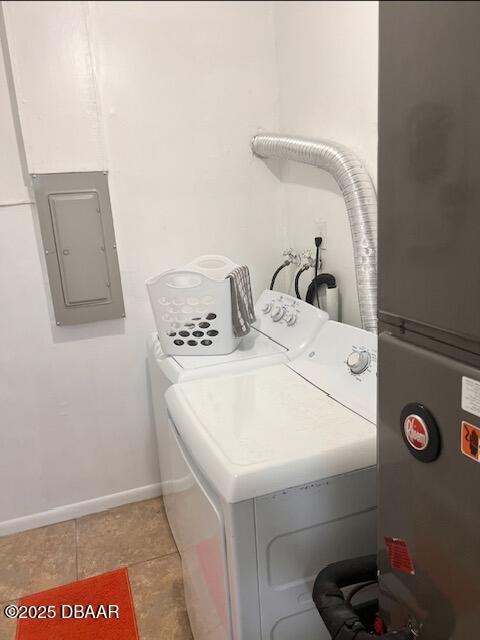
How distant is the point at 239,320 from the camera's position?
1.73 m

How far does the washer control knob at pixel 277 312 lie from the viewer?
1896mm

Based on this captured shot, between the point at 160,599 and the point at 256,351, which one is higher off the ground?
the point at 256,351

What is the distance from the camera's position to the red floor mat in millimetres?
1655

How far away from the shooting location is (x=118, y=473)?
2.31 metres

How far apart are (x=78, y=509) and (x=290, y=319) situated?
4.34 ft

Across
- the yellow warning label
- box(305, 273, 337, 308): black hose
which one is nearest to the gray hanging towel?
box(305, 273, 337, 308): black hose

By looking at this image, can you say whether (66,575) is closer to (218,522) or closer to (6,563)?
(6,563)

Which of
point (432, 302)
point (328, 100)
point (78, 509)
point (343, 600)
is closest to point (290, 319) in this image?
point (328, 100)

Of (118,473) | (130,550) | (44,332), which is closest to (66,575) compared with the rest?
(130,550)

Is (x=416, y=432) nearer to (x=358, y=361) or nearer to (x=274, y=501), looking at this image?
(x=274, y=501)

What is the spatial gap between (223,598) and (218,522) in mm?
188

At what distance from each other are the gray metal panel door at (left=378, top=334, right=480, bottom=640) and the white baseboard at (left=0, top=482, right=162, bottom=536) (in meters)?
1.66

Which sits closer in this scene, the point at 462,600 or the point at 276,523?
the point at 462,600

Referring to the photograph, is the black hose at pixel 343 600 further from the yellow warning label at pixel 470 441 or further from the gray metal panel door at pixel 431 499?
the yellow warning label at pixel 470 441
